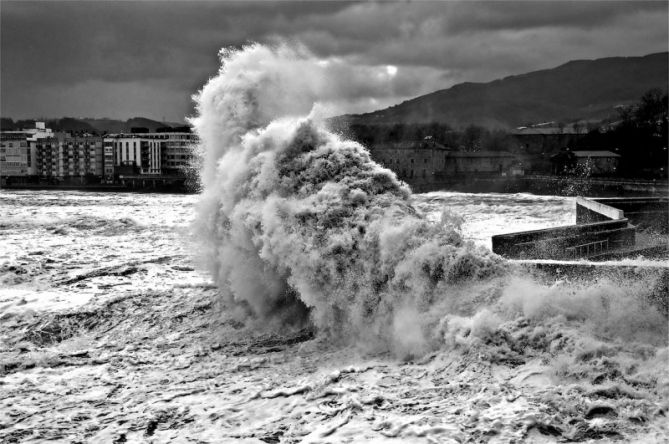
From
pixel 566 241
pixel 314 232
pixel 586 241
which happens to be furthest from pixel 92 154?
pixel 314 232

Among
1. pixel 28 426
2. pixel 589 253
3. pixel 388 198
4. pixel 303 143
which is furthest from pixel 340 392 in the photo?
pixel 589 253

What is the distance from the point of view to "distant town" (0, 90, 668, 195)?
193ft

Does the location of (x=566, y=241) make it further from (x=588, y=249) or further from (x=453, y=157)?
(x=453, y=157)

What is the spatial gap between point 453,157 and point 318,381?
233 feet

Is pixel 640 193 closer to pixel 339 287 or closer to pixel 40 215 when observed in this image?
pixel 40 215

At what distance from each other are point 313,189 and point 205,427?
4.68m

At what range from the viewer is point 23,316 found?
10.1 meters

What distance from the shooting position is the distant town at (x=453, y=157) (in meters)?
58.9

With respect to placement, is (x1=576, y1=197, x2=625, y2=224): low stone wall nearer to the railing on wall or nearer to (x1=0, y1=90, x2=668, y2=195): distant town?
the railing on wall

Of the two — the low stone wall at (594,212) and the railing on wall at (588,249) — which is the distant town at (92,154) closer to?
the low stone wall at (594,212)

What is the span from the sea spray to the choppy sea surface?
0.48 m

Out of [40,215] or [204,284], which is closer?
[204,284]

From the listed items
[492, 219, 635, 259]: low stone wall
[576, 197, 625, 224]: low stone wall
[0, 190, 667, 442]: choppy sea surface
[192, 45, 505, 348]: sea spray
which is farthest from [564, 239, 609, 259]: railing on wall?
[0, 190, 667, 442]: choppy sea surface

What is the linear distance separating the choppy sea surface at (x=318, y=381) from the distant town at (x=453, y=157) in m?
41.2
